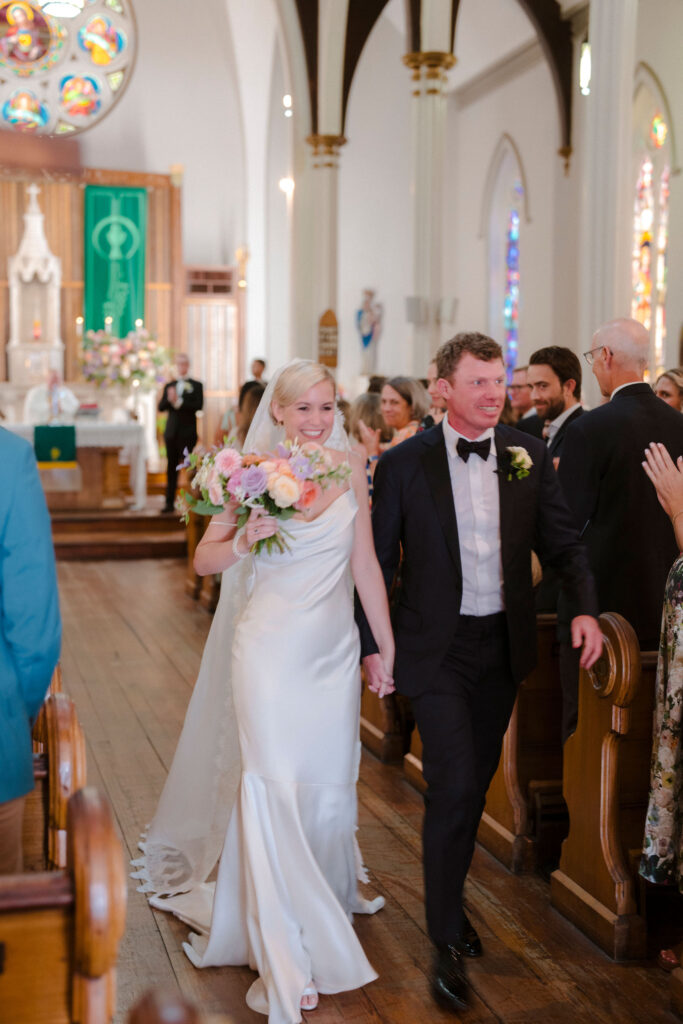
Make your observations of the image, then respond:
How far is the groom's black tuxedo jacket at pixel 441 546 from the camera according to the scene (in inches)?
124

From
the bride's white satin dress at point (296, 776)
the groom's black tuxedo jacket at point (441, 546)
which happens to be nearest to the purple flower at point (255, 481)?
the bride's white satin dress at point (296, 776)

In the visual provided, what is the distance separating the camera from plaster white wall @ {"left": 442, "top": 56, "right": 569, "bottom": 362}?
52.9 ft

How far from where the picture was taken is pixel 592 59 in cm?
700

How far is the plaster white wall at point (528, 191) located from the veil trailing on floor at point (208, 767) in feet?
42.6

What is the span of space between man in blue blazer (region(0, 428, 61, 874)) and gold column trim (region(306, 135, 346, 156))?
12113mm

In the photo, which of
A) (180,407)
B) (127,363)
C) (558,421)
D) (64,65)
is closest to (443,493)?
(558,421)

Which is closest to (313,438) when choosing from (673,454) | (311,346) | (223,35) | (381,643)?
(381,643)

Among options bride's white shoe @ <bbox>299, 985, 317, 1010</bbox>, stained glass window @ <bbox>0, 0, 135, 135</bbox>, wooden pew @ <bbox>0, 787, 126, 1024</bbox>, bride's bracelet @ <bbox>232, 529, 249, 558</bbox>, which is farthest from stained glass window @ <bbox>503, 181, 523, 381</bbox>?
wooden pew @ <bbox>0, 787, 126, 1024</bbox>

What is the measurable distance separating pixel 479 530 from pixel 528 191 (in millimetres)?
14564

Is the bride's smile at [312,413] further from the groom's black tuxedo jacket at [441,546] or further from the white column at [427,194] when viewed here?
the white column at [427,194]

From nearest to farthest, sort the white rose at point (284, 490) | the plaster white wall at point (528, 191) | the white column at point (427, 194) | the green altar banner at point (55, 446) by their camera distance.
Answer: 1. the white rose at point (284, 490)
2. the white column at point (427, 194)
3. the green altar banner at point (55, 446)
4. the plaster white wall at point (528, 191)

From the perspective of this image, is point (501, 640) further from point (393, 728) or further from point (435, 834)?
point (393, 728)

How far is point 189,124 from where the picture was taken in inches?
774

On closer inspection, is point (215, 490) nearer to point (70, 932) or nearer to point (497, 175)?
point (70, 932)
